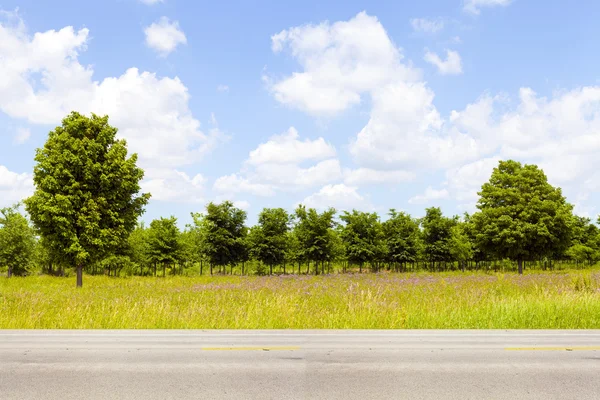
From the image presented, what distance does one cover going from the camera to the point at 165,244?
173ft

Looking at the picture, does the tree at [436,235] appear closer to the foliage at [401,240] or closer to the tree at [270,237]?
the foliage at [401,240]

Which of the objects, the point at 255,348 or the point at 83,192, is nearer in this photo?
the point at 255,348

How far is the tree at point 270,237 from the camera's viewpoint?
50.1 m

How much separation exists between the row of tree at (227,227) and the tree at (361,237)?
148 millimetres

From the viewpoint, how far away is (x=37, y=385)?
5.72m

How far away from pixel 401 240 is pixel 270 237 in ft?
62.5

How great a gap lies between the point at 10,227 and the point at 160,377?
5495 centimetres

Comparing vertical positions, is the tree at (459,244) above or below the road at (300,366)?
above

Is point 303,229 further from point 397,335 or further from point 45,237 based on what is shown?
point 397,335

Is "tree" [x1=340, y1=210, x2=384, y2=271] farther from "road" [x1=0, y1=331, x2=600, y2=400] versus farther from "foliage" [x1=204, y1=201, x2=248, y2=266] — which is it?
"road" [x1=0, y1=331, x2=600, y2=400]

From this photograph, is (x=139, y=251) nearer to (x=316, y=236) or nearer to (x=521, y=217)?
(x=316, y=236)

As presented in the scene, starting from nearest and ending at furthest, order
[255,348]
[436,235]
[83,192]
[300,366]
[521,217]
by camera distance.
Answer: [300,366]
[255,348]
[83,192]
[521,217]
[436,235]

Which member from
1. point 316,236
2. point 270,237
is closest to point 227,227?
point 270,237

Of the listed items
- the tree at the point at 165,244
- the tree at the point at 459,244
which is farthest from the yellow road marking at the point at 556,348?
the tree at the point at 459,244
